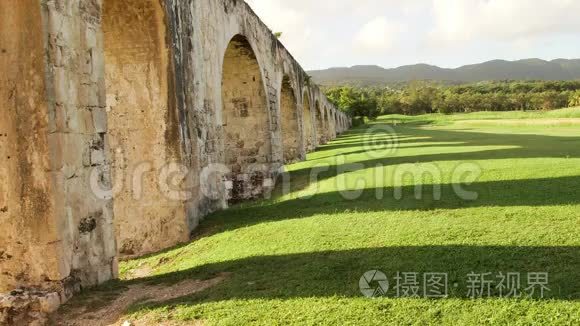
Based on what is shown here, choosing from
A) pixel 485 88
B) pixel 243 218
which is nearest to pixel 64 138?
pixel 243 218

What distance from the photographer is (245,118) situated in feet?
39.5

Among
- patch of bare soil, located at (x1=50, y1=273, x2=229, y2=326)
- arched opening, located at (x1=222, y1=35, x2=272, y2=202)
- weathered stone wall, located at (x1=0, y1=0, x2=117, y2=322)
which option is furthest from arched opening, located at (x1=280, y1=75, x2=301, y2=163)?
weathered stone wall, located at (x1=0, y1=0, x2=117, y2=322)

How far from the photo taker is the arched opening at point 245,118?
11.8 m

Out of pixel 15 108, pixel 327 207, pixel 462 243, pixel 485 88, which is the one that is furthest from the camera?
pixel 485 88

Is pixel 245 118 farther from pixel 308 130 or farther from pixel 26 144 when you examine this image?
pixel 308 130

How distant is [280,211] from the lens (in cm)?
775

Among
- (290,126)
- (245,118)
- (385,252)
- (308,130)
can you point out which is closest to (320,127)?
(308,130)

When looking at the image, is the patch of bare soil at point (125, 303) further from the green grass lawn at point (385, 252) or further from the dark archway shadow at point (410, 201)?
the dark archway shadow at point (410, 201)

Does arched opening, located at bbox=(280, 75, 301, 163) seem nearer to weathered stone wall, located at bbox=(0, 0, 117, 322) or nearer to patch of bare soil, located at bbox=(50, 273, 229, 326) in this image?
patch of bare soil, located at bbox=(50, 273, 229, 326)

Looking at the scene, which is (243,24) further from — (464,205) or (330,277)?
(330,277)

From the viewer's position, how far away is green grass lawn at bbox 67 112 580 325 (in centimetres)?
367

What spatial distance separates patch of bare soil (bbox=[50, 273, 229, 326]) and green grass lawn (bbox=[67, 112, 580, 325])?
13 cm

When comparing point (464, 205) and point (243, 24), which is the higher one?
point (243, 24)

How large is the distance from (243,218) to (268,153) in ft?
14.5
